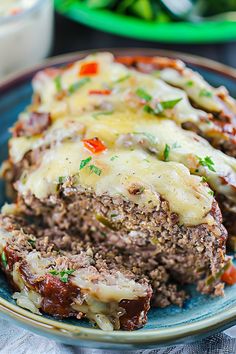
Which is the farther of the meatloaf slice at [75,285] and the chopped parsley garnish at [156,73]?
the chopped parsley garnish at [156,73]

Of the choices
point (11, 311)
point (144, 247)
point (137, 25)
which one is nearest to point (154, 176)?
point (144, 247)

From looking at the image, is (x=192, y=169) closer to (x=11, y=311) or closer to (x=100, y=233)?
(x=100, y=233)

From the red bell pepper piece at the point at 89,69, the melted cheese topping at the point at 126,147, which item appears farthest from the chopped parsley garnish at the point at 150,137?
the red bell pepper piece at the point at 89,69

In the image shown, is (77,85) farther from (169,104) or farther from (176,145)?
(176,145)

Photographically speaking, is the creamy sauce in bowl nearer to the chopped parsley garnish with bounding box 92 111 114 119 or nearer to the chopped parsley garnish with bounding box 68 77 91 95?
the chopped parsley garnish with bounding box 68 77 91 95

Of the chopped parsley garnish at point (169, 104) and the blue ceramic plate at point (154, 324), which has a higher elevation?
the chopped parsley garnish at point (169, 104)

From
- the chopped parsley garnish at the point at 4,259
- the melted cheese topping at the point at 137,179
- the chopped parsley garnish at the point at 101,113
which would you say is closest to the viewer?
the melted cheese topping at the point at 137,179

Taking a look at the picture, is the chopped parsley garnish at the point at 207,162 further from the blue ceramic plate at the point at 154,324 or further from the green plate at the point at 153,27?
the green plate at the point at 153,27
